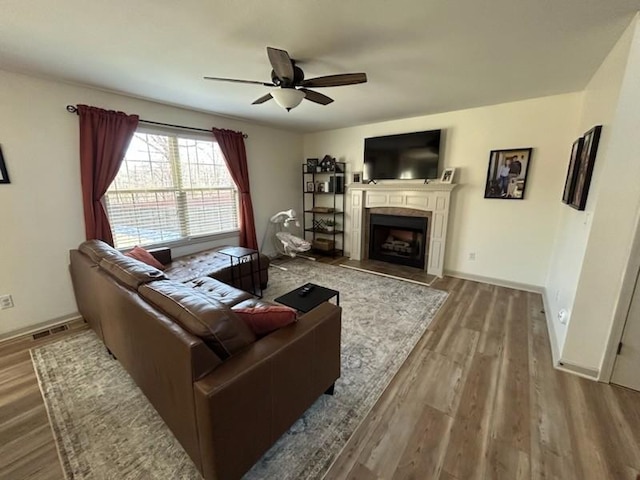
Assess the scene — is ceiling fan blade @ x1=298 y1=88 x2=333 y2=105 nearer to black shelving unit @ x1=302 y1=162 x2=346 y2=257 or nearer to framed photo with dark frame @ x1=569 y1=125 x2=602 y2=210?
framed photo with dark frame @ x1=569 y1=125 x2=602 y2=210

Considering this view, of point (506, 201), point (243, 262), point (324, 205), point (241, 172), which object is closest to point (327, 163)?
point (324, 205)

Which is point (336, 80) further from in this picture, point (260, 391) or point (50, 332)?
point (50, 332)

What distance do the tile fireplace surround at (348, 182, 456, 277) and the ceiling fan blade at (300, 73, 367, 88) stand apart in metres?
2.41

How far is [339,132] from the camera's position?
4898 mm

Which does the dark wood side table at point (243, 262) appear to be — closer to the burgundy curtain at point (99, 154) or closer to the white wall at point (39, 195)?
the burgundy curtain at point (99, 154)

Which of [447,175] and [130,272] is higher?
[447,175]

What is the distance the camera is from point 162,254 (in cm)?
325

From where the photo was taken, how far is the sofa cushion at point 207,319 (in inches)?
45.9

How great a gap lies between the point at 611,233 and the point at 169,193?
4.44 m

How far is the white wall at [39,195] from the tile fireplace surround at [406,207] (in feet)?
11.4

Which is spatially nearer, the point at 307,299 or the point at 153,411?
the point at 153,411

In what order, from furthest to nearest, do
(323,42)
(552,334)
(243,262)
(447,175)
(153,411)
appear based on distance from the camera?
(447,175) < (243,262) < (552,334) < (323,42) < (153,411)

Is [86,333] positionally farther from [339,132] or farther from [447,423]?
[339,132]

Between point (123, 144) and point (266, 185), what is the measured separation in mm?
2180
